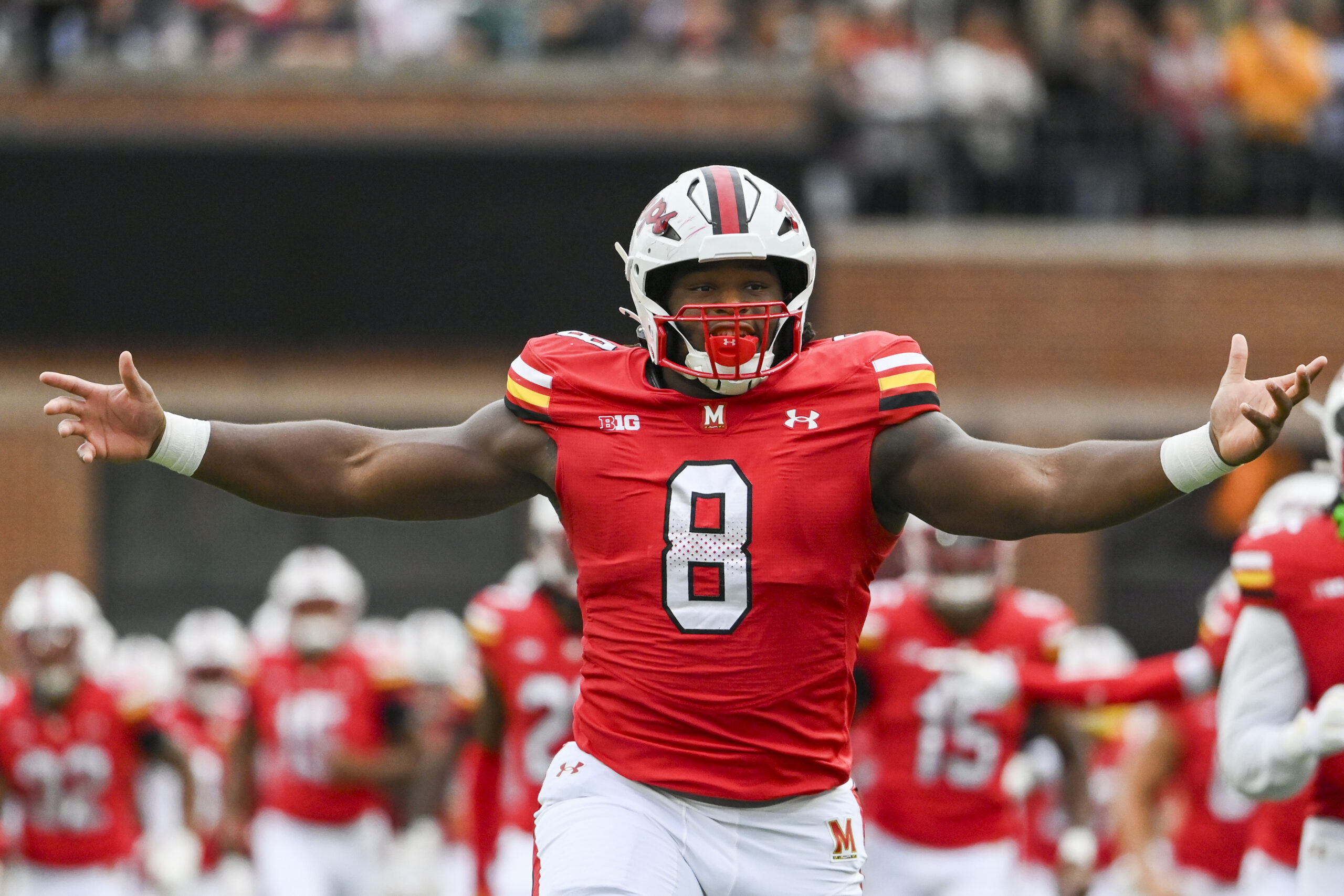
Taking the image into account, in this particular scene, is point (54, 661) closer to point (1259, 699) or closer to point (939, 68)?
point (1259, 699)

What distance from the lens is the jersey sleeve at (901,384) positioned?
15.6 ft

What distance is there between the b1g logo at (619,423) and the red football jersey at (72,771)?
630 cm

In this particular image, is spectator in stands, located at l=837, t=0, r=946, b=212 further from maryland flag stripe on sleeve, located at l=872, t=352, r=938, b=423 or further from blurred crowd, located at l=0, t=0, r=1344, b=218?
maryland flag stripe on sleeve, located at l=872, t=352, r=938, b=423

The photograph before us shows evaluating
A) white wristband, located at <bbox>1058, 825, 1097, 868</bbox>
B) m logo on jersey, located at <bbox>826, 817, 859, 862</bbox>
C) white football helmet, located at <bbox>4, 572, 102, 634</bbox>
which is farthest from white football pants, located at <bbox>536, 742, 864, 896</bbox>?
white football helmet, located at <bbox>4, 572, 102, 634</bbox>

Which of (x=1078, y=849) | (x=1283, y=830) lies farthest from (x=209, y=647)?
(x=1283, y=830)

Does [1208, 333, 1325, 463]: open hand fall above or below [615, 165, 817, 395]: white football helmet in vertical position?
below

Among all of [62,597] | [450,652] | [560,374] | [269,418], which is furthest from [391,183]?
[560,374]

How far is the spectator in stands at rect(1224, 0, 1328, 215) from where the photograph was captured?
1575 centimetres

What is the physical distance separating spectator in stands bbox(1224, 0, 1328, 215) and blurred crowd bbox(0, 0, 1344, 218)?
0.05 ft

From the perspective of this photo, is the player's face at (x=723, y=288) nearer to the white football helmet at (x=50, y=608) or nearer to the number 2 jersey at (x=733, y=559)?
the number 2 jersey at (x=733, y=559)

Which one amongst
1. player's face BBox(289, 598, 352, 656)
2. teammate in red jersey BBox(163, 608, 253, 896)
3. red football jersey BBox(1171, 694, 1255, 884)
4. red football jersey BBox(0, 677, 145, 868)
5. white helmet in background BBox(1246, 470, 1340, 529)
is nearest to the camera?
white helmet in background BBox(1246, 470, 1340, 529)

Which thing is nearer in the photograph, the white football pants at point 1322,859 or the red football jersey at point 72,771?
the white football pants at point 1322,859

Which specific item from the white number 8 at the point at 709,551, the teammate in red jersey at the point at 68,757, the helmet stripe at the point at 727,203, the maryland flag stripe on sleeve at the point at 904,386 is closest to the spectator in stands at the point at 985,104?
the teammate in red jersey at the point at 68,757

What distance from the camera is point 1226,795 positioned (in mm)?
9750
